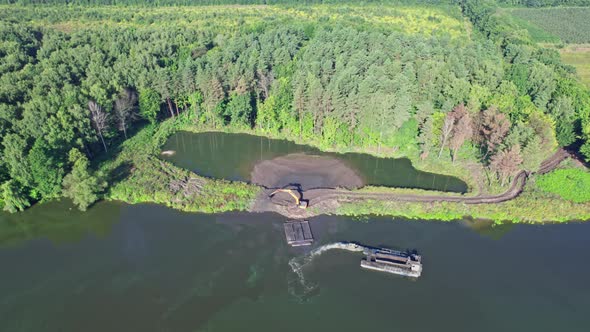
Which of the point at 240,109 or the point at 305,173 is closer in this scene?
the point at 305,173

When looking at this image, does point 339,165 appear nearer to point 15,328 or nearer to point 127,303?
point 127,303

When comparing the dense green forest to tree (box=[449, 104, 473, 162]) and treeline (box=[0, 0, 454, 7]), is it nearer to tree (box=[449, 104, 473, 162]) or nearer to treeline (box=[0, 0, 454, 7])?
tree (box=[449, 104, 473, 162])

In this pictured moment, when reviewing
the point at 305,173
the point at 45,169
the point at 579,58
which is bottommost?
the point at 305,173

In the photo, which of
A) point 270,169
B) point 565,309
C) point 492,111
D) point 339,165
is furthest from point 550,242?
point 270,169

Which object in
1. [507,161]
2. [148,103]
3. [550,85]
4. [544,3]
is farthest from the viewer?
[544,3]

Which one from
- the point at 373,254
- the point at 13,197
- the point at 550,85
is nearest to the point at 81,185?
the point at 13,197

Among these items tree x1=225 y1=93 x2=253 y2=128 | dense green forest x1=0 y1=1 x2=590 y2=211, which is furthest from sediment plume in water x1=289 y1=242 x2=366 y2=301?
tree x1=225 y1=93 x2=253 y2=128

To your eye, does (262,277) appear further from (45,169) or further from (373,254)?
(45,169)
